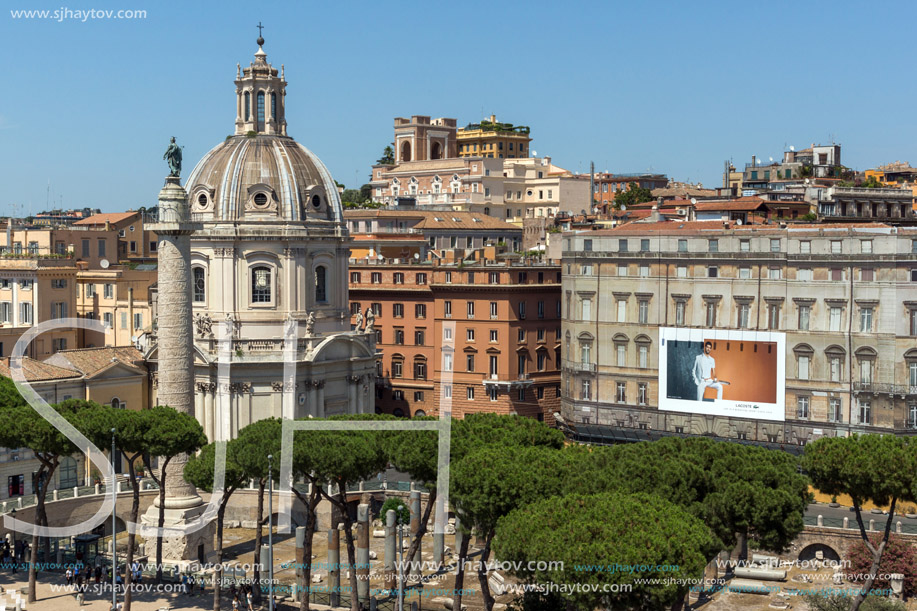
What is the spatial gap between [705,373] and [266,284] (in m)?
21.7

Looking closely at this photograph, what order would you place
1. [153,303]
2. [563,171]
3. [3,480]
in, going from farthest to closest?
[563,171], [153,303], [3,480]

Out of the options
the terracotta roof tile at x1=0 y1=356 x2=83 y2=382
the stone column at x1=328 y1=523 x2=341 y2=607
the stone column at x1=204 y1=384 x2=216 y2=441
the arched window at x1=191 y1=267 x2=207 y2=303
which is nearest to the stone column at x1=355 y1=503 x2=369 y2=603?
the stone column at x1=328 y1=523 x2=341 y2=607

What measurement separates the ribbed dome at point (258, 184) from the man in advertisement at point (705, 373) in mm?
19511

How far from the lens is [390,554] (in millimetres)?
51719

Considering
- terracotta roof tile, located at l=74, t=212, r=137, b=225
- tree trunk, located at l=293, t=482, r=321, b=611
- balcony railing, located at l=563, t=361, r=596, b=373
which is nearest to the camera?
tree trunk, located at l=293, t=482, r=321, b=611

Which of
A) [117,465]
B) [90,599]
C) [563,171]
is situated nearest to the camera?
[90,599]

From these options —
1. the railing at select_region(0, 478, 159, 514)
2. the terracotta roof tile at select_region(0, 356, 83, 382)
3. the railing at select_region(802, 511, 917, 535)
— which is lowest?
the railing at select_region(802, 511, 917, 535)

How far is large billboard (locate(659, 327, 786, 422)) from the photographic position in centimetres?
6519

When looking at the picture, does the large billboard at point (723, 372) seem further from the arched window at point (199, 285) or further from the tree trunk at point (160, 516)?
the tree trunk at point (160, 516)

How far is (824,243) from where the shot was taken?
63.5 meters

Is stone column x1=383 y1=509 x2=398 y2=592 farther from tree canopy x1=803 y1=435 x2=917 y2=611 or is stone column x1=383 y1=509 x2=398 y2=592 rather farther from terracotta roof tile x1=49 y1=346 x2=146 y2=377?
terracotta roof tile x1=49 y1=346 x2=146 y2=377

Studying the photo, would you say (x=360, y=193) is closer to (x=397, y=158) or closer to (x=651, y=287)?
(x=397, y=158)

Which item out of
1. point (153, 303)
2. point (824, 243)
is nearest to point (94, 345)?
point (153, 303)

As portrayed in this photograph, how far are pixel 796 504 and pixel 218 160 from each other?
119 feet
